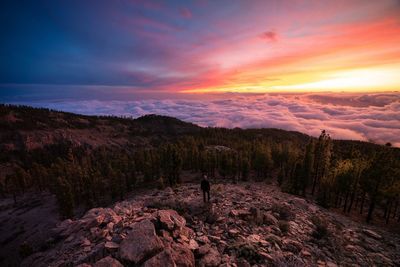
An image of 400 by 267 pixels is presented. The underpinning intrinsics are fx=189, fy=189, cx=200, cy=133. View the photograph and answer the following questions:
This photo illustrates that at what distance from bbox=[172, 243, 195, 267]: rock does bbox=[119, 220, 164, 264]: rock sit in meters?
0.85

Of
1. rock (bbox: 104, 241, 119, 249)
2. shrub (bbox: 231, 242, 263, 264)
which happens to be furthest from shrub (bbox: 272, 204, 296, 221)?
rock (bbox: 104, 241, 119, 249)

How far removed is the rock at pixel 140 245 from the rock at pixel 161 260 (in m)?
0.60

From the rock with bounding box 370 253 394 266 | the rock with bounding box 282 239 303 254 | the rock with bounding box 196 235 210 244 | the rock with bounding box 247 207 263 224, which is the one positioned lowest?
the rock with bounding box 370 253 394 266

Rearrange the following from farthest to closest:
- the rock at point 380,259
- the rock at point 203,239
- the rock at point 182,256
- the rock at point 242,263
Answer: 1. the rock at point 380,259
2. the rock at point 203,239
3. the rock at point 242,263
4. the rock at point 182,256

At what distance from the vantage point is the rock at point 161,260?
28.6ft

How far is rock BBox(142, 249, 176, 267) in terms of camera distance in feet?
28.6

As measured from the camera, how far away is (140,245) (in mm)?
9719

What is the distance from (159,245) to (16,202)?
4664 inches

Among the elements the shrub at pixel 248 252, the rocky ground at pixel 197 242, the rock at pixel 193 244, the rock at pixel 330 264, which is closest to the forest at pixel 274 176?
the rocky ground at pixel 197 242

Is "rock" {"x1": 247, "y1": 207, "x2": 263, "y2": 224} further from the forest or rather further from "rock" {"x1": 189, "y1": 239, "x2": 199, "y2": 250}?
the forest

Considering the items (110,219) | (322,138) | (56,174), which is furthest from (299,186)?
(56,174)

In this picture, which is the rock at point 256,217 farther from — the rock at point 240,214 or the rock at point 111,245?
the rock at point 111,245

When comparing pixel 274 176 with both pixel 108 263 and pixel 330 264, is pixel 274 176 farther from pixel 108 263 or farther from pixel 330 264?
pixel 108 263

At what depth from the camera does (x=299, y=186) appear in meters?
53.8
